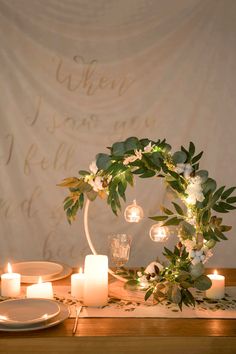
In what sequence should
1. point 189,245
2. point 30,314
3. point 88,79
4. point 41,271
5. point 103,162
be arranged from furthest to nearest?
point 88,79 → point 41,271 → point 103,162 → point 189,245 → point 30,314

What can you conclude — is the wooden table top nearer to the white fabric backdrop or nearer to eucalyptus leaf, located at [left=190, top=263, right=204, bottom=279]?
eucalyptus leaf, located at [left=190, top=263, right=204, bottom=279]

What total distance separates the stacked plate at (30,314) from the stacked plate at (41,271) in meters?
0.27

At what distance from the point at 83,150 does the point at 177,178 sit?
137 cm

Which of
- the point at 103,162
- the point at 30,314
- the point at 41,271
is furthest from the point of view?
the point at 41,271

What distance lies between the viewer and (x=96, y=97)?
9.09ft

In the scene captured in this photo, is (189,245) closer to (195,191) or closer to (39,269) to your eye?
(195,191)

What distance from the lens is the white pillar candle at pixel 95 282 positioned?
4.75 ft

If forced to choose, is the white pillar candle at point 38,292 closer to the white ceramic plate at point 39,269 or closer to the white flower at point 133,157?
the white ceramic plate at point 39,269

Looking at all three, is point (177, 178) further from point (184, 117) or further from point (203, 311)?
point (184, 117)

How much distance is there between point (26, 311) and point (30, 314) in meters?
0.03

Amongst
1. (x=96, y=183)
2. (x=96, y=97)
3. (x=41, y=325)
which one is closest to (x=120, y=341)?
(x=41, y=325)

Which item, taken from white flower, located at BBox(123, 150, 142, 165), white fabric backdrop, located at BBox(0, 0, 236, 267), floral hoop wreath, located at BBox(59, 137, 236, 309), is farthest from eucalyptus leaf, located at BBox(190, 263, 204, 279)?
white fabric backdrop, located at BBox(0, 0, 236, 267)

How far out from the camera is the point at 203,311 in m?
1.42

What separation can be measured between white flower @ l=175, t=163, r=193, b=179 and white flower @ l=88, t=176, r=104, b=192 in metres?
0.27
